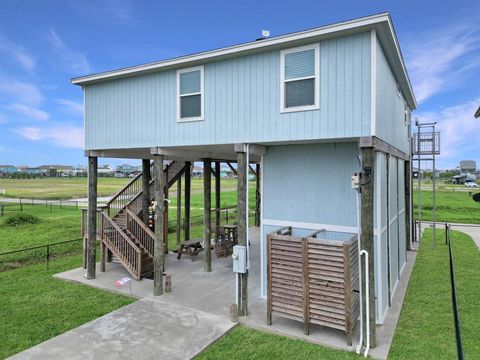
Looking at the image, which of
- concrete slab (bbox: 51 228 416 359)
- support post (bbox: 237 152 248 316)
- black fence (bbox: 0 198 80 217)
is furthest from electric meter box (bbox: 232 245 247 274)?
black fence (bbox: 0 198 80 217)

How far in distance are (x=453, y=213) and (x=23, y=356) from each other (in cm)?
2990

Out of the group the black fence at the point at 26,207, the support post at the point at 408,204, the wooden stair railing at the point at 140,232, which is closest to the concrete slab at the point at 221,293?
the wooden stair railing at the point at 140,232

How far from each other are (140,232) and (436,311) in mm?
8093

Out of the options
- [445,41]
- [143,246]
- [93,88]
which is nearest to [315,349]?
[143,246]

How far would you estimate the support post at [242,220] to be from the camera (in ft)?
23.4

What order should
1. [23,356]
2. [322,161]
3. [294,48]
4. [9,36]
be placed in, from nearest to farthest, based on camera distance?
[23,356] → [294,48] → [322,161] → [9,36]

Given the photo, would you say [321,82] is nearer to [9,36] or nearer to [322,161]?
[322,161]

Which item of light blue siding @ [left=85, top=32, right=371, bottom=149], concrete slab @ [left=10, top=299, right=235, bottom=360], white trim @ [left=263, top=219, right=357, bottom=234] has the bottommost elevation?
concrete slab @ [left=10, top=299, right=235, bottom=360]

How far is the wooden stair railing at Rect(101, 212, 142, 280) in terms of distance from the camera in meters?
9.54

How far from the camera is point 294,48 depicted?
6719mm

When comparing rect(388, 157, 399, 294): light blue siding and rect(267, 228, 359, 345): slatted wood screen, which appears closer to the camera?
rect(267, 228, 359, 345): slatted wood screen

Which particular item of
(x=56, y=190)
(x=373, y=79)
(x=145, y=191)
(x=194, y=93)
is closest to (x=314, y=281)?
(x=373, y=79)

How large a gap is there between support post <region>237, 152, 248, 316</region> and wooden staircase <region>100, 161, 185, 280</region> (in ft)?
11.8

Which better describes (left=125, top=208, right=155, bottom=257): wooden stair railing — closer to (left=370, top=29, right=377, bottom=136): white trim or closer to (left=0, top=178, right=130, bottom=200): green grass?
(left=370, top=29, right=377, bottom=136): white trim
